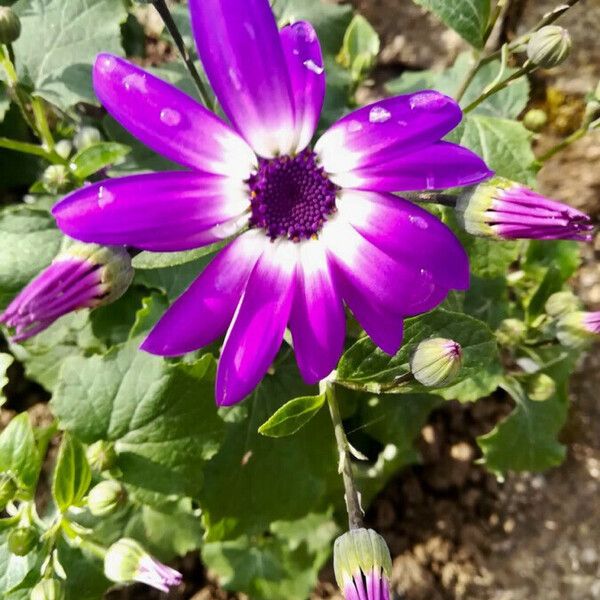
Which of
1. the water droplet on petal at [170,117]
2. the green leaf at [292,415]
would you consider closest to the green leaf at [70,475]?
the green leaf at [292,415]

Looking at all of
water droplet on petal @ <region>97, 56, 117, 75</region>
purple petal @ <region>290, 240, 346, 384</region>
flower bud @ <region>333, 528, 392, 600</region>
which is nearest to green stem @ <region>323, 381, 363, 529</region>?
flower bud @ <region>333, 528, 392, 600</region>

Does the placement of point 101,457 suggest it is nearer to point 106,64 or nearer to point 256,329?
point 256,329

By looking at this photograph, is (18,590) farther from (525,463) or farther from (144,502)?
(525,463)

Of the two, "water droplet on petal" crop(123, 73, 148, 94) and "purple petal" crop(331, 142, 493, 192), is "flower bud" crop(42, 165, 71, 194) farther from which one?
"purple petal" crop(331, 142, 493, 192)

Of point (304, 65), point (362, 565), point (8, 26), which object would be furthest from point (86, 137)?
point (362, 565)

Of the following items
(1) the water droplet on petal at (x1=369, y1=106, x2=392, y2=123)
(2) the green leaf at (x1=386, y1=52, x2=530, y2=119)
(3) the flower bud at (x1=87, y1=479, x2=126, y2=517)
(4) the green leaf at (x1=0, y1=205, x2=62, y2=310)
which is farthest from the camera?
(2) the green leaf at (x1=386, y1=52, x2=530, y2=119)

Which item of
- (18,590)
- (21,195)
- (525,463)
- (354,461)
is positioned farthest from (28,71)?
(525,463)
